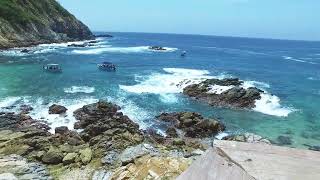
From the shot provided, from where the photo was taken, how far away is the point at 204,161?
4086 mm

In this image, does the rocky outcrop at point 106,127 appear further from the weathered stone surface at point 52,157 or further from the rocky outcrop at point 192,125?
the rocky outcrop at point 192,125

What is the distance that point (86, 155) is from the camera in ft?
78.1

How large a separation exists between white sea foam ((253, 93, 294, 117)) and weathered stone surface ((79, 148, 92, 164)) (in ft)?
80.6

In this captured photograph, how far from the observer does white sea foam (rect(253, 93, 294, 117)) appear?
4346cm

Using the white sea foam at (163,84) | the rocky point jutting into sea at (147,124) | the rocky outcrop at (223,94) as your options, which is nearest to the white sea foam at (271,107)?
the rocky point jutting into sea at (147,124)

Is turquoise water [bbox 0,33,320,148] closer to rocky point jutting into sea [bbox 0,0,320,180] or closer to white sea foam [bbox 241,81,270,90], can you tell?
rocky point jutting into sea [bbox 0,0,320,180]

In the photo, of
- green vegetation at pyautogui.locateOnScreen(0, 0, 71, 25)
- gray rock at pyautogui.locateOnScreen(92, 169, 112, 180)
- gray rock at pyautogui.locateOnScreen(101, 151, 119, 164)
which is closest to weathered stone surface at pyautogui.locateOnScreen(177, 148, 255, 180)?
gray rock at pyautogui.locateOnScreen(92, 169, 112, 180)

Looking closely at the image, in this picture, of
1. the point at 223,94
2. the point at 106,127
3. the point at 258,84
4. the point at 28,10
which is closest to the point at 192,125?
the point at 106,127

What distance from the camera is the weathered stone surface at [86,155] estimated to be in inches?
914

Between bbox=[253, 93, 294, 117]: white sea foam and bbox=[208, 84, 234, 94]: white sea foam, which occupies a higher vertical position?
bbox=[208, 84, 234, 94]: white sea foam

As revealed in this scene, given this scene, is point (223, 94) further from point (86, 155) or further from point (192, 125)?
Answer: point (86, 155)

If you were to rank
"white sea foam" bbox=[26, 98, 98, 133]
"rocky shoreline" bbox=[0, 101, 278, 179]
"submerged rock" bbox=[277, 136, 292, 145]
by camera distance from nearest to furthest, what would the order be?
1. "rocky shoreline" bbox=[0, 101, 278, 179]
2. "submerged rock" bbox=[277, 136, 292, 145]
3. "white sea foam" bbox=[26, 98, 98, 133]

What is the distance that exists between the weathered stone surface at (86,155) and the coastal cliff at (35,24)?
235ft

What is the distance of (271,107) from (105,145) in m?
25.6
